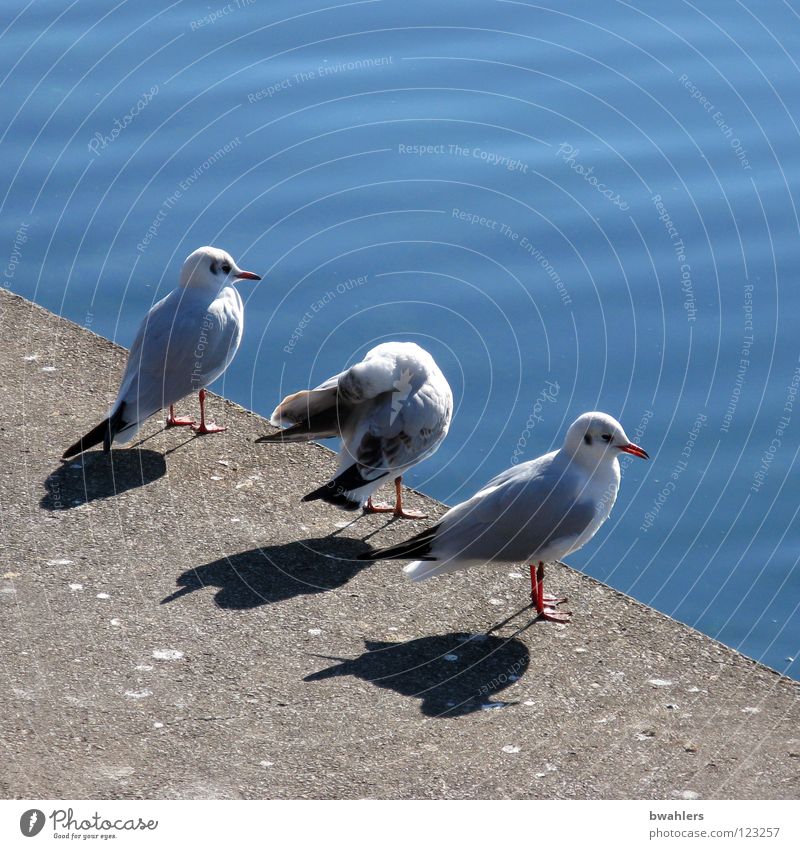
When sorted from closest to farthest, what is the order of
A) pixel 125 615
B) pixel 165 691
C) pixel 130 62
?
pixel 165 691
pixel 125 615
pixel 130 62

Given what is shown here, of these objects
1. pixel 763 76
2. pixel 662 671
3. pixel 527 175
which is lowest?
pixel 662 671

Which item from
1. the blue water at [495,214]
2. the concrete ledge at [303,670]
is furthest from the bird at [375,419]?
the blue water at [495,214]

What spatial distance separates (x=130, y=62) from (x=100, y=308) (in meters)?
3.58

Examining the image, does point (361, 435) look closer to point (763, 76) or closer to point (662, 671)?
point (662, 671)

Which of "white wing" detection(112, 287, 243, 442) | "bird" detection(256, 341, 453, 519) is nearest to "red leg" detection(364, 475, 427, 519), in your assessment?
"bird" detection(256, 341, 453, 519)

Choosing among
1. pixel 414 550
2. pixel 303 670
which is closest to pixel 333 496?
pixel 414 550

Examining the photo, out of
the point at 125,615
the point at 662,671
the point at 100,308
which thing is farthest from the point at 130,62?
the point at 662,671

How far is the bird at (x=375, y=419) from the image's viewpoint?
18.1 feet

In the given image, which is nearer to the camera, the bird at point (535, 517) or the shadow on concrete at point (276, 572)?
the bird at point (535, 517)

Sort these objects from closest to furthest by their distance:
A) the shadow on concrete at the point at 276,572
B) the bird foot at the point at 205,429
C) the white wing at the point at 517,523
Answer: the white wing at the point at 517,523, the shadow on concrete at the point at 276,572, the bird foot at the point at 205,429

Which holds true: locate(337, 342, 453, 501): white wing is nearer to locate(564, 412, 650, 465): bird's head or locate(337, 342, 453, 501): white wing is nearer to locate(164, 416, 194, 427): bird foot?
locate(564, 412, 650, 465): bird's head

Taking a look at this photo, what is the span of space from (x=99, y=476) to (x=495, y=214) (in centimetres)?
413

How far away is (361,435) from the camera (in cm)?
557

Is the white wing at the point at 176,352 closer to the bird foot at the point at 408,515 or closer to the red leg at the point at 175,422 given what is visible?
the red leg at the point at 175,422
